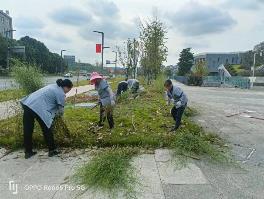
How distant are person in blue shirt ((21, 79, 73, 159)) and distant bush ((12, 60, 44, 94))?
162cm

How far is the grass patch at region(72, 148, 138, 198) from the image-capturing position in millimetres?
4242

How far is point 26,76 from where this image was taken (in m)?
7.27

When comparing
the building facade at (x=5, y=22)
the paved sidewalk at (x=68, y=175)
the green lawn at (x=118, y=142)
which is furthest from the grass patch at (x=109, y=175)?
the building facade at (x=5, y=22)

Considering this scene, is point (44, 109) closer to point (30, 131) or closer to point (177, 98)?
point (30, 131)

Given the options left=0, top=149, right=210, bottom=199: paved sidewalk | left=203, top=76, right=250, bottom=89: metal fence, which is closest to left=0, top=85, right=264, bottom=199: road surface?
left=0, top=149, right=210, bottom=199: paved sidewalk

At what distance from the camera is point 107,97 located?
7785mm

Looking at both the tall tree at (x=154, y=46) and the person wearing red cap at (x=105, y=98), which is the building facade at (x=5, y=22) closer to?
the tall tree at (x=154, y=46)

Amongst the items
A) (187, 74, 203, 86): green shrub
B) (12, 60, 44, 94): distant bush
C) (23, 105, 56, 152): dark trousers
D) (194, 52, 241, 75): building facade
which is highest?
(194, 52, 241, 75): building facade

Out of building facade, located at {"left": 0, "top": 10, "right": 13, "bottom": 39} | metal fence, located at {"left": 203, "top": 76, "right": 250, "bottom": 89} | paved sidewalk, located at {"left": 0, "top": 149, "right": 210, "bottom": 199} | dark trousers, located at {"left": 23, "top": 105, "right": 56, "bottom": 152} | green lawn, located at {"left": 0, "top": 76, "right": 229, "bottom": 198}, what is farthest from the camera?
building facade, located at {"left": 0, "top": 10, "right": 13, "bottom": 39}

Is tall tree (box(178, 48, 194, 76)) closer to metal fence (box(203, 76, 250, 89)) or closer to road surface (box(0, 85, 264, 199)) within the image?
metal fence (box(203, 76, 250, 89))

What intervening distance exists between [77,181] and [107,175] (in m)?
0.46

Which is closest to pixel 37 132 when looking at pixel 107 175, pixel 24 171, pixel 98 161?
pixel 24 171

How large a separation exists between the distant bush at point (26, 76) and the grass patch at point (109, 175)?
10.3 feet

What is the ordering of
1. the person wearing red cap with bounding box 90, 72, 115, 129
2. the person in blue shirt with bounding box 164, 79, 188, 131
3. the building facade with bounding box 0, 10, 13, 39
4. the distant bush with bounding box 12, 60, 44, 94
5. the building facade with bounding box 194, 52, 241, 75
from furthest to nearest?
the building facade with bounding box 194, 52, 241, 75
the building facade with bounding box 0, 10, 13, 39
the person in blue shirt with bounding box 164, 79, 188, 131
the person wearing red cap with bounding box 90, 72, 115, 129
the distant bush with bounding box 12, 60, 44, 94
